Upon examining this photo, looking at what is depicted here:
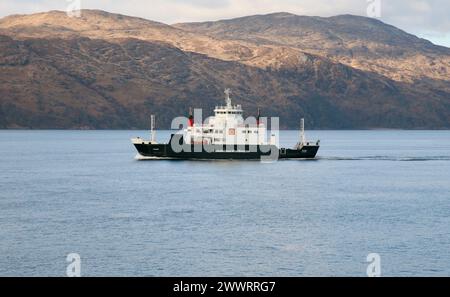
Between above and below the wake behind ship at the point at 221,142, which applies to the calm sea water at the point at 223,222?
below

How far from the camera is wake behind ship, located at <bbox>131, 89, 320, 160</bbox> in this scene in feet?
382

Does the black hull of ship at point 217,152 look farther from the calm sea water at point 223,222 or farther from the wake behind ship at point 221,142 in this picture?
the calm sea water at point 223,222

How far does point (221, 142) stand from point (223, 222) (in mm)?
58422

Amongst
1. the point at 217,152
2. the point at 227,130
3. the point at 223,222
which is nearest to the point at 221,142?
the point at 217,152

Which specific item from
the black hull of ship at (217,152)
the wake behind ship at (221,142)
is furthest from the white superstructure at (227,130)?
the black hull of ship at (217,152)

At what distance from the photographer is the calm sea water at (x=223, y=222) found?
144 ft

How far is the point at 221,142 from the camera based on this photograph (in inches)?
4609

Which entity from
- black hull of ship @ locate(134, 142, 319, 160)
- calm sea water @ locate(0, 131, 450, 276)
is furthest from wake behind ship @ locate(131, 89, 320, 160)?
calm sea water @ locate(0, 131, 450, 276)

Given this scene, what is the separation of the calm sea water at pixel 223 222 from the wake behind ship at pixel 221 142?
8892mm

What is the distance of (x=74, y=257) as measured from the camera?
44.5 metres

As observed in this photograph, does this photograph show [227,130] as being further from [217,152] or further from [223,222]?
[223,222]

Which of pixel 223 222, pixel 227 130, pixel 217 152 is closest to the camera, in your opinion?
pixel 223 222

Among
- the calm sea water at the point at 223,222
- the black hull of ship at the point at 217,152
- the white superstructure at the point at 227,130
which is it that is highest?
the white superstructure at the point at 227,130
